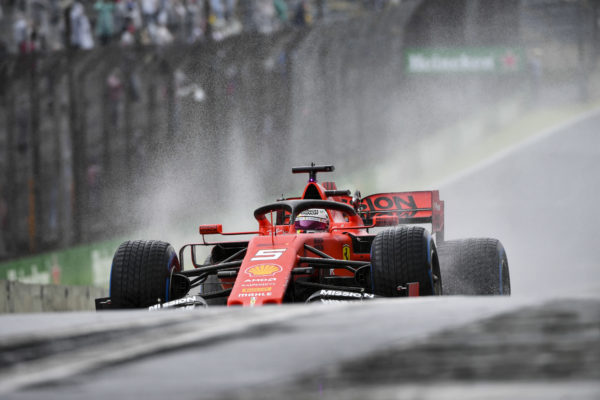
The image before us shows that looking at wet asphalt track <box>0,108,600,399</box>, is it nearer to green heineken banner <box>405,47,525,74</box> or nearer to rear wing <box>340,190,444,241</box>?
rear wing <box>340,190,444,241</box>

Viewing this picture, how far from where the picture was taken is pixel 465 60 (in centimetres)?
2014

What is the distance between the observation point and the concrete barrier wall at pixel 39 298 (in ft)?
34.3

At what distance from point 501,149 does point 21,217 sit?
1085cm

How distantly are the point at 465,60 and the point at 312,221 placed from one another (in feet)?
41.2

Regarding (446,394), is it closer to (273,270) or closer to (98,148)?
(273,270)

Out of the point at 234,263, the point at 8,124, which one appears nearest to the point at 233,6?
the point at 8,124

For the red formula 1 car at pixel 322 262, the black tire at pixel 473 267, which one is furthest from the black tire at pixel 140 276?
the black tire at pixel 473 267

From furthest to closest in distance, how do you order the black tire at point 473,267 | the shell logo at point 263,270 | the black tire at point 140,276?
the black tire at point 473,267 < the black tire at point 140,276 < the shell logo at point 263,270

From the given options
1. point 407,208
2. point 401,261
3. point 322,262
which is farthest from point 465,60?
point 401,261

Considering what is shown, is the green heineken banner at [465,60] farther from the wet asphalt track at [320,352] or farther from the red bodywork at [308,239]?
the wet asphalt track at [320,352]

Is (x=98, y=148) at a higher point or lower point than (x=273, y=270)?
higher

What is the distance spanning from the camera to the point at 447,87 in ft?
65.9

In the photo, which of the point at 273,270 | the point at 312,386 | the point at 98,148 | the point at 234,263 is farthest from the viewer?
the point at 98,148

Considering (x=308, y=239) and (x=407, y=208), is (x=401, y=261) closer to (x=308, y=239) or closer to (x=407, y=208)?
(x=308, y=239)
